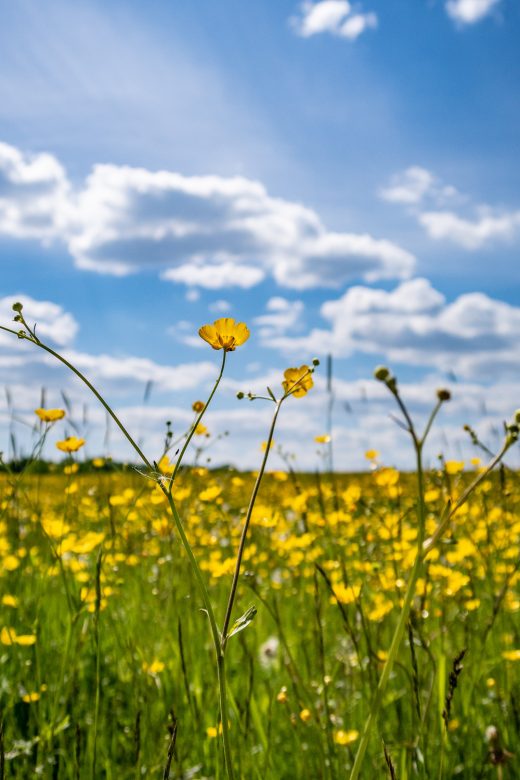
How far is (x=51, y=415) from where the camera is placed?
2.21 meters

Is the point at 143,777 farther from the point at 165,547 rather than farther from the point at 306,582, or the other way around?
the point at 306,582

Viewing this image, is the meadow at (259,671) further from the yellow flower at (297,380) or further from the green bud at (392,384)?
the green bud at (392,384)

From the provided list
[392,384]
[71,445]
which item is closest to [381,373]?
[392,384]

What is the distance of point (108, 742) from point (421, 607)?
1.04 m

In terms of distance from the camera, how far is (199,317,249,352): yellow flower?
41.4 inches

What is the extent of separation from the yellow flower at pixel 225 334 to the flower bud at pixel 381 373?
0.40m

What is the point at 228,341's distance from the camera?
109cm

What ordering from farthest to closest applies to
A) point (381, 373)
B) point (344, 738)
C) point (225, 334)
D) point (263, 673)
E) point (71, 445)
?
point (263, 673) < point (71, 445) < point (344, 738) < point (225, 334) < point (381, 373)

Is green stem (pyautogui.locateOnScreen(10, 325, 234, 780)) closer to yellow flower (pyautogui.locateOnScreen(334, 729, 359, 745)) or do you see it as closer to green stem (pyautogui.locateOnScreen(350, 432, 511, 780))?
green stem (pyautogui.locateOnScreen(350, 432, 511, 780))

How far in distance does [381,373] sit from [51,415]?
5.55 feet

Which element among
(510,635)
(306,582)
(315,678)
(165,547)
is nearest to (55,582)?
(165,547)

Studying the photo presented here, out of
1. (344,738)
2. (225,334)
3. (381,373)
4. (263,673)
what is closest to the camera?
(381,373)

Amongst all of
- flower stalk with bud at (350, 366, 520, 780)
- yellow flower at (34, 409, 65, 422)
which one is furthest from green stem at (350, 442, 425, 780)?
yellow flower at (34, 409, 65, 422)

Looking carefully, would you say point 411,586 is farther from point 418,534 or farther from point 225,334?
point 225,334
